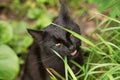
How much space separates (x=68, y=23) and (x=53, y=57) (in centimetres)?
26

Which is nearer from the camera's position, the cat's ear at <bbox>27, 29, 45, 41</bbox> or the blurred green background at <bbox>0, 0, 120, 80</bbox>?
the cat's ear at <bbox>27, 29, 45, 41</bbox>

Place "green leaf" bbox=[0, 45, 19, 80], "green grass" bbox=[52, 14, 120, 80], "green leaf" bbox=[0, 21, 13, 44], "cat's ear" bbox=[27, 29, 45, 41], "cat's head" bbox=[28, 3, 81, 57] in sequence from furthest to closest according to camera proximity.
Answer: "green leaf" bbox=[0, 21, 13, 44], "green leaf" bbox=[0, 45, 19, 80], "cat's ear" bbox=[27, 29, 45, 41], "cat's head" bbox=[28, 3, 81, 57], "green grass" bbox=[52, 14, 120, 80]

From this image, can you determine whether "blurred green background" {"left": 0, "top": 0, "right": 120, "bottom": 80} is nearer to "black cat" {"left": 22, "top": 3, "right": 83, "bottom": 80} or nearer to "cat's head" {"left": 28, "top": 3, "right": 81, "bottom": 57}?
"black cat" {"left": 22, "top": 3, "right": 83, "bottom": 80}

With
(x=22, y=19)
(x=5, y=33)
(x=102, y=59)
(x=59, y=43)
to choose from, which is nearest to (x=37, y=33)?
(x=59, y=43)

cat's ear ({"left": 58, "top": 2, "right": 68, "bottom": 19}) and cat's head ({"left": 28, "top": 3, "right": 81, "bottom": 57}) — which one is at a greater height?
cat's ear ({"left": 58, "top": 2, "right": 68, "bottom": 19})

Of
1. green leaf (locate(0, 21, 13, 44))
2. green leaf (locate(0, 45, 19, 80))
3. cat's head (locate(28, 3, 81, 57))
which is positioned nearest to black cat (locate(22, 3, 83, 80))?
cat's head (locate(28, 3, 81, 57))

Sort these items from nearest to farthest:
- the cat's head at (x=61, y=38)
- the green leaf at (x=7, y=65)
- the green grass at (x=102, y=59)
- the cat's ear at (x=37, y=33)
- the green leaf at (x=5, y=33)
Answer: the green grass at (x=102, y=59), the cat's head at (x=61, y=38), the cat's ear at (x=37, y=33), the green leaf at (x=7, y=65), the green leaf at (x=5, y=33)

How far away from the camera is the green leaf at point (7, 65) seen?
3352 millimetres

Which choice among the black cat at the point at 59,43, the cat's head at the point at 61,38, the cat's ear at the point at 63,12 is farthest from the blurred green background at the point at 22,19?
the cat's ear at the point at 63,12

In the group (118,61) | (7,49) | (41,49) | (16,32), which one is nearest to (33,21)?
(16,32)

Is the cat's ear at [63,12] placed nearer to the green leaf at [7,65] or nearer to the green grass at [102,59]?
the green grass at [102,59]

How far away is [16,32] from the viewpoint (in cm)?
425

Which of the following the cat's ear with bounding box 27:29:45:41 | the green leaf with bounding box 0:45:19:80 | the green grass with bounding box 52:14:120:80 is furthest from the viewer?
the green leaf with bounding box 0:45:19:80

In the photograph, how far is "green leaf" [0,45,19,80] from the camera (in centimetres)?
335
